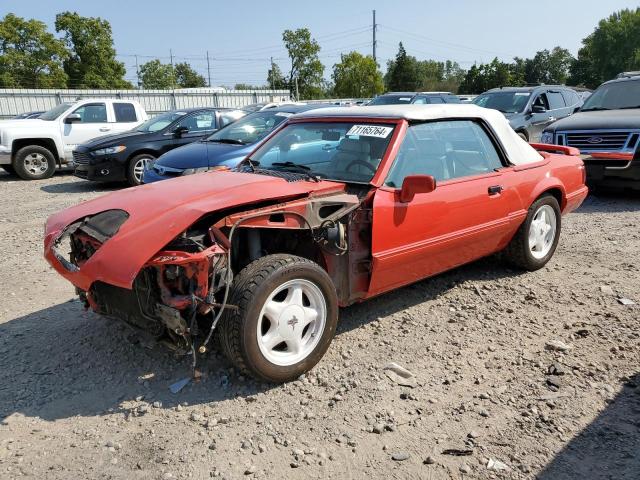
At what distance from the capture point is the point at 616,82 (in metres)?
9.81

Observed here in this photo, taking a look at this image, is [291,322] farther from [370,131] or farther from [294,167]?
[370,131]

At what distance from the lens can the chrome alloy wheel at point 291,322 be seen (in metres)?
3.16

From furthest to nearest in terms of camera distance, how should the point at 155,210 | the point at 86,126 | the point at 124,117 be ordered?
1. the point at 124,117
2. the point at 86,126
3. the point at 155,210

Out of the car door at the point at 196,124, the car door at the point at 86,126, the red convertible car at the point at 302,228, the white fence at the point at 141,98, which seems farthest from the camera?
the white fence at the point at 141,98

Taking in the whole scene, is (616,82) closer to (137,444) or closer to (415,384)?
(415,384)

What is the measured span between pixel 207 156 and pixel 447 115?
14.7ft

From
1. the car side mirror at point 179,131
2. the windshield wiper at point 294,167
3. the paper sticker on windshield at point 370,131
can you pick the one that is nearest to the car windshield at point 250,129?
the car side mirror at point 179,131

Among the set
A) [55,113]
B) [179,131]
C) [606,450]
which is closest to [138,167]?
[179,131]

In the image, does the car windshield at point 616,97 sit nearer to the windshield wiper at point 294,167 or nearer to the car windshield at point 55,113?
the windshield wiper at point 294,167

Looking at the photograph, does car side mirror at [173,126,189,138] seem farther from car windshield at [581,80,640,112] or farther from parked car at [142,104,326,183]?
car windshield at [581,80,640,112]

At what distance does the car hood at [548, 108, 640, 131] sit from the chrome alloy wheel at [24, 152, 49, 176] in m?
11.0

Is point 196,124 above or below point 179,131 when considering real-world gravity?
above

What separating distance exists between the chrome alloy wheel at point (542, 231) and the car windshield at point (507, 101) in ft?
27.2

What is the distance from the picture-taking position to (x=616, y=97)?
31.1 ft
